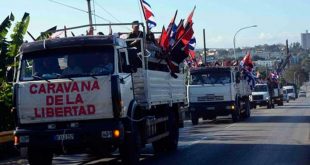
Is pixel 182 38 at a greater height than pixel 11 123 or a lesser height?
greater

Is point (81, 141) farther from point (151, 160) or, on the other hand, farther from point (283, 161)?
point (283, 161)

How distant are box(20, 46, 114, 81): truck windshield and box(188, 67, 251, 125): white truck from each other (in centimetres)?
1775

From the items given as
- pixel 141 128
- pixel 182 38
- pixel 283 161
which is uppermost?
pixel 182 38

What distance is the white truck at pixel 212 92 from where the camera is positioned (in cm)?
2930

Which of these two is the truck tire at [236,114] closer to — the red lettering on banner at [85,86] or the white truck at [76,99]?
the white truck at [76,99]

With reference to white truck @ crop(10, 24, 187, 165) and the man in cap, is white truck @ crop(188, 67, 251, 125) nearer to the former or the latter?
the man in cap

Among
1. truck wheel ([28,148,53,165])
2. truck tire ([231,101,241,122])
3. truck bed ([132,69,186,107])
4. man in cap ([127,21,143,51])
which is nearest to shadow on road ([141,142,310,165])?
truck bed ([132,69,186,107])

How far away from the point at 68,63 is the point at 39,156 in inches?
84.8

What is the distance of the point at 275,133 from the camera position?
Result: 69.9ft

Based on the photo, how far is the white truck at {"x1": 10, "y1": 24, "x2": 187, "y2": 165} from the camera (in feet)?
37.3

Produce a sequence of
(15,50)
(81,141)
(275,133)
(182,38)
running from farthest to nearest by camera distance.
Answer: (275,133), (15,50), (182,38), (81,141)

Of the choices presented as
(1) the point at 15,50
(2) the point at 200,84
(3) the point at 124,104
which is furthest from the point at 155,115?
(2) the point at 200,84

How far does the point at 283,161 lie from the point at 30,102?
5.64m

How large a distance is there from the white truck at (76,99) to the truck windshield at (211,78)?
17075mm
